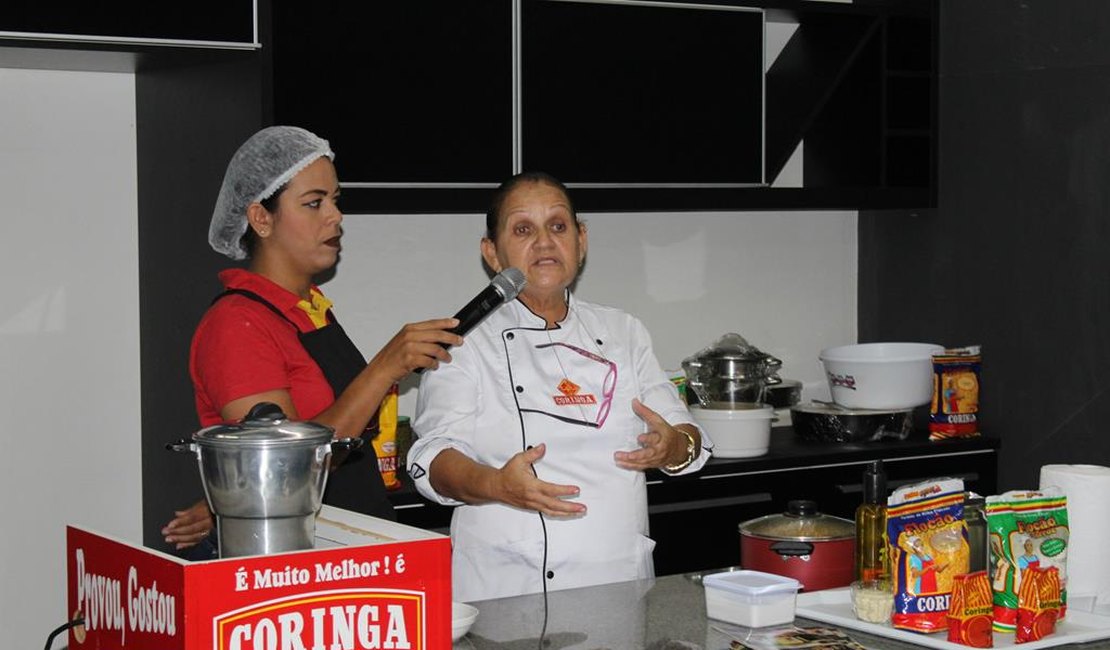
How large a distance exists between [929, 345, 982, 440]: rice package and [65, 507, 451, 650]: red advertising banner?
8.21 feet

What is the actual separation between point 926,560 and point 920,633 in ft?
0.30

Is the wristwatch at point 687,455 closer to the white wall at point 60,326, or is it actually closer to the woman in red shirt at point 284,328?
the woman in red shirt at point 284,328

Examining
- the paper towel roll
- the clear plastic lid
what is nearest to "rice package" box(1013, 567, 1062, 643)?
the paper towel roll

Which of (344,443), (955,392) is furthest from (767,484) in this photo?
(344,443)

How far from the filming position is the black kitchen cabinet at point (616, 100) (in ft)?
10.4

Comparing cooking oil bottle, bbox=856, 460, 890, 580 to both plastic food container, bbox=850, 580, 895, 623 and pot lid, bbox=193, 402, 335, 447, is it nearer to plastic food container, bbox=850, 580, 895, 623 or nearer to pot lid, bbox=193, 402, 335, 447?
plastic food container, bbox=850, 580, 895, 623

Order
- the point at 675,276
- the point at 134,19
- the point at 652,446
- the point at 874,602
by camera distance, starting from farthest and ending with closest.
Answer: the point at 675,276, the point at 134,19, the point at 652,446, the point at 874,602

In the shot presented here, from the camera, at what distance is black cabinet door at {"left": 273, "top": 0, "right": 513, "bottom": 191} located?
310cm

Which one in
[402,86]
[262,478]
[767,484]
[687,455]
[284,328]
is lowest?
[767,484]

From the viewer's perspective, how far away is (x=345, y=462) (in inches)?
94.0

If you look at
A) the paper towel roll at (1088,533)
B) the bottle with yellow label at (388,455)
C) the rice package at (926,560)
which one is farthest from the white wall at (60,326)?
the paper towel roll at (1088,533)

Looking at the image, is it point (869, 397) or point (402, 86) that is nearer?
point (402, 86)

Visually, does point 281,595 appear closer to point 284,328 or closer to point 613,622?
point 613,622

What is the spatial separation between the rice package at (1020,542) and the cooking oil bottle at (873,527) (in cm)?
15
